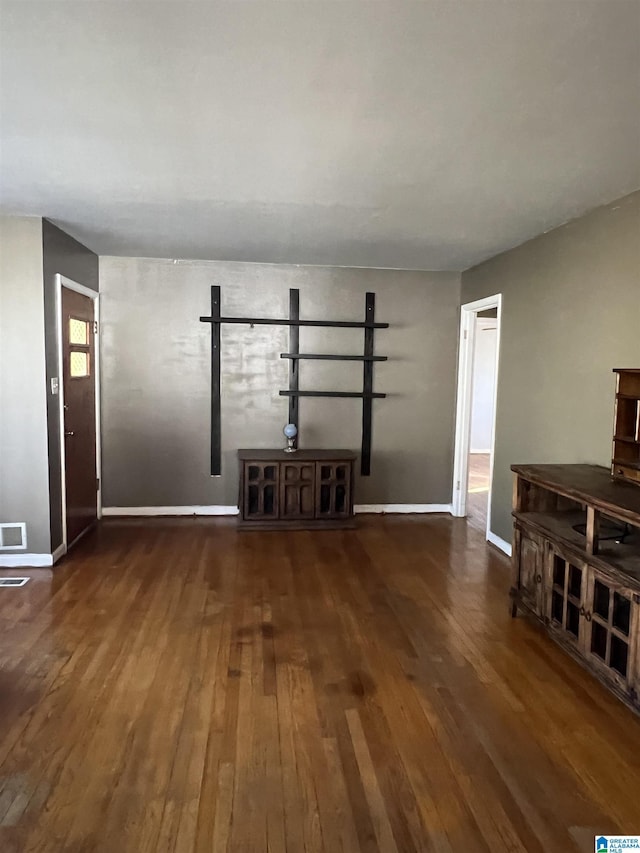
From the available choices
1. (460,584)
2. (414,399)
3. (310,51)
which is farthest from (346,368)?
(310,51)

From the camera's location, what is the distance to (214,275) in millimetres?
5000

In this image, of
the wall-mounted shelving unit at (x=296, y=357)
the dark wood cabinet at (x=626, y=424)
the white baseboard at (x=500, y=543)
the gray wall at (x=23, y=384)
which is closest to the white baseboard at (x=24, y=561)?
the gray wall at (x=23, y=384)

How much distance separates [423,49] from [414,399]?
12.6 ft

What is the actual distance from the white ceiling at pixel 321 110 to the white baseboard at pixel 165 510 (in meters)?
2.64

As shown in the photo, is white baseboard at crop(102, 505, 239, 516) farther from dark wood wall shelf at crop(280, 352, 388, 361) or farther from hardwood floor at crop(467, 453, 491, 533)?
hardwood floor at crop(467, 453, 491, 533)

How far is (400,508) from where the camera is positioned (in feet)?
17.8

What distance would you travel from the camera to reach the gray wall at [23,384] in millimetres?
3594

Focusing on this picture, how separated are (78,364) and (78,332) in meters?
0.25

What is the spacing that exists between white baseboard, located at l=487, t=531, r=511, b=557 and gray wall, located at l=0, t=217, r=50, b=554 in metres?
3.35

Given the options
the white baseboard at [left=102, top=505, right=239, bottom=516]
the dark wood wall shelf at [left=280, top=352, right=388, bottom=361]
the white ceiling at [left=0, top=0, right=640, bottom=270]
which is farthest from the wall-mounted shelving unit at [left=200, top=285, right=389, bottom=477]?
the white ceiling at [left=0, top=0, right=640, bottom=270]

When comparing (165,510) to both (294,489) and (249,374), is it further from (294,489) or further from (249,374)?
(249,374)

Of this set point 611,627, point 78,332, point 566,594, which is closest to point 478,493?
point 566,594

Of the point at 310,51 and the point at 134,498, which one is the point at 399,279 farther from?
the point at 310,51

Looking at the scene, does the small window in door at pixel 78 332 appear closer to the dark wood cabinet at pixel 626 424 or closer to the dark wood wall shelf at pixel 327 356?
the dark wood wall shelf at pixel 327 356
